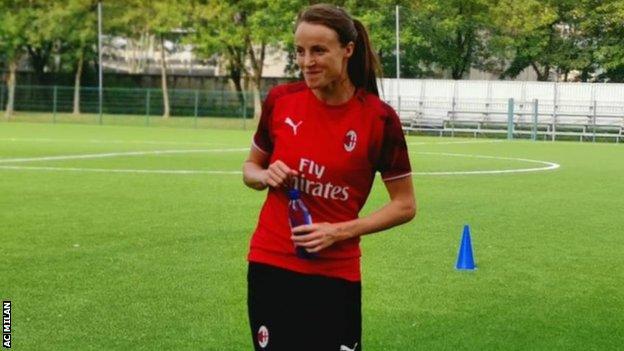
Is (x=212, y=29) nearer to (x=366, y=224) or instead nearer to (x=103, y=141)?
(x=103, y=141)

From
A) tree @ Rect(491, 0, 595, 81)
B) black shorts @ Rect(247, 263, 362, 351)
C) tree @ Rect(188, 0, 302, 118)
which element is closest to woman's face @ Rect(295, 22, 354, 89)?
black shorts @ Rect(247, 263, 362, 351)

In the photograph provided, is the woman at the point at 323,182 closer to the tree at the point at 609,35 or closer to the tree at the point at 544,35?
the tree at the point at 609,35

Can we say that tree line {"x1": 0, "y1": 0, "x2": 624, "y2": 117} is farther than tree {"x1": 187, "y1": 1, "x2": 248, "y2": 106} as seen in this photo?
No

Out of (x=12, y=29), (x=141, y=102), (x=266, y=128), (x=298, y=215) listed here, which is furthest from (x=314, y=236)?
(x=12, y=29)

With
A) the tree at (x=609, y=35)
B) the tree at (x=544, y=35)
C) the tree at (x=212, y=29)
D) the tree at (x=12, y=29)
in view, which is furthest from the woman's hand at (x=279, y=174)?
the tree at (x=12, y=29)

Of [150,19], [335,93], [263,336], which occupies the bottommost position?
[263,336]

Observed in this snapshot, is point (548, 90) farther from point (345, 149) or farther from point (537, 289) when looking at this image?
point (345, 149)

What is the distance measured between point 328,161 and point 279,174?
0.70 feet

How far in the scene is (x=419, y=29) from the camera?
58.9m

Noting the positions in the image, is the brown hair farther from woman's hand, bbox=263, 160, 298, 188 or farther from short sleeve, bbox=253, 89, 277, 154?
woman's hand, bbox=263, 160, 298, 188

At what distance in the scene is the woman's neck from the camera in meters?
5.04

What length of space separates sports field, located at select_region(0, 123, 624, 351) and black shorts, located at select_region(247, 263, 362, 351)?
312 centimetres

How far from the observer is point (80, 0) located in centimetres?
6788

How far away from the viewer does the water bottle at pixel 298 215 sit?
16.2 feet
